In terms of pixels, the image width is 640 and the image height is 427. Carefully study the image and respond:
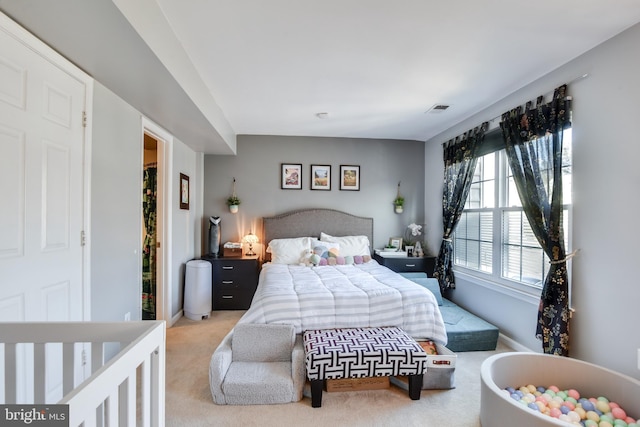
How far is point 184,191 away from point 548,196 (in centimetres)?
387

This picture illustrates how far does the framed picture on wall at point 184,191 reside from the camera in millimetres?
3824

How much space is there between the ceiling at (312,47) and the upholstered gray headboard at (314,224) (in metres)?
1.73


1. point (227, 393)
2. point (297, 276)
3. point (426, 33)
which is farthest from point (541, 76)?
point (227, 393)

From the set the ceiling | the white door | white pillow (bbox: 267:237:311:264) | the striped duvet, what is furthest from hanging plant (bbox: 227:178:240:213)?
the white door

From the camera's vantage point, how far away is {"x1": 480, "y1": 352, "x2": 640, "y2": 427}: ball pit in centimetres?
167

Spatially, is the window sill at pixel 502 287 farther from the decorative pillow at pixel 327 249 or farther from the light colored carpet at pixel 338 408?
the decorative pillow at pixel 327 249

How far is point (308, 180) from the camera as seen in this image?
4672 millimetres

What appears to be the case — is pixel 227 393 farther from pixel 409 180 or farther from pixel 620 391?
pixel 409 180

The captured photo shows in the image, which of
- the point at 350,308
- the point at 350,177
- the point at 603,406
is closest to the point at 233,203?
the point at 350,177

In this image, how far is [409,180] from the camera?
4.84 m

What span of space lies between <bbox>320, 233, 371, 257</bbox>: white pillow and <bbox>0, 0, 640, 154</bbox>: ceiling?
74.1 inches

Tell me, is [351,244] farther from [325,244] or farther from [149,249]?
[149,249]

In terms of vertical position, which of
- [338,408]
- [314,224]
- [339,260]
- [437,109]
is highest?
[437,109]

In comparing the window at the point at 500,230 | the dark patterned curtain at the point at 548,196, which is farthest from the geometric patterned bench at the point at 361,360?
the window at the point at 500,230
